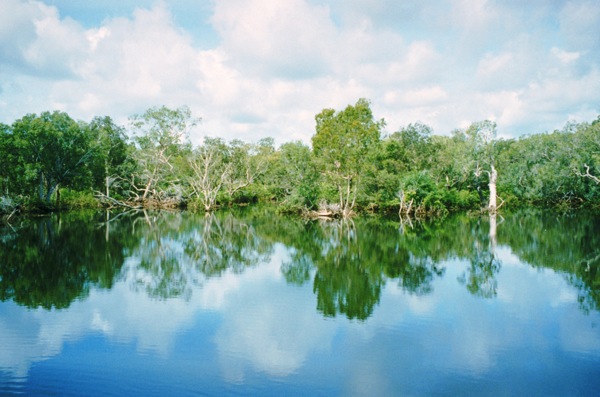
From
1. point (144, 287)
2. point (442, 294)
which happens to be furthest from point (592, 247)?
point (144, 287)

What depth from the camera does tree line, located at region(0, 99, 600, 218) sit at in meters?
35.8

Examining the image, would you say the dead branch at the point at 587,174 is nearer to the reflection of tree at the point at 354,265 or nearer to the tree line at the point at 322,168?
the tree line at the point at 322,168

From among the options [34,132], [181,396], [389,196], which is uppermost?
[34,132]

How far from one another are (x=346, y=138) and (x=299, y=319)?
997 inches

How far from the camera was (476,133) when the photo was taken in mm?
45406

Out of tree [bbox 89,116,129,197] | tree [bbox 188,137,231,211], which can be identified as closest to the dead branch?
tree [bbox 188,137,231,211]

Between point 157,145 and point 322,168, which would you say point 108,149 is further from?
point 322,168

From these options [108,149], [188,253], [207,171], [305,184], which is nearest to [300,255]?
[188,253]

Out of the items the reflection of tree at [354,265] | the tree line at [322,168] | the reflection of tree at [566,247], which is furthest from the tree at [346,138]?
the reflection of tree at [566,247]

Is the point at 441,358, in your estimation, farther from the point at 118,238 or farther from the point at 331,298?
the point at 118,238

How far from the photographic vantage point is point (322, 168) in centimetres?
3741

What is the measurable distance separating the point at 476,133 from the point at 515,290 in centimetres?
3494

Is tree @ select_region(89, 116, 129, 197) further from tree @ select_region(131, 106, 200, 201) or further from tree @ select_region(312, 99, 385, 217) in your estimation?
tree @ select_region(312, 99, 385, 217)

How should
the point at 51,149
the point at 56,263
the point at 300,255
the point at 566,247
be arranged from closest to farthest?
the point at 56,263
the point at 300,255
the point at 566,247
the point at 51,149
